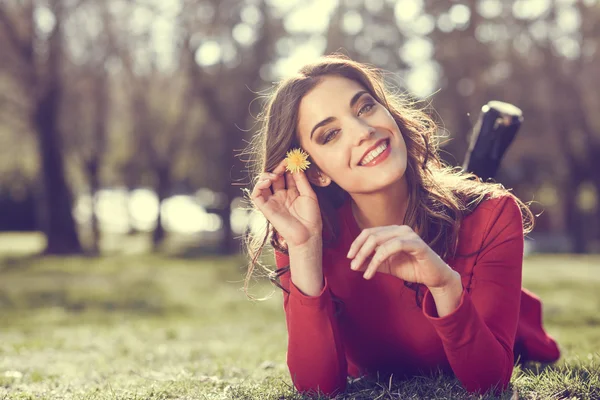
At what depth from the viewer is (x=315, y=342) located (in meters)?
3.30

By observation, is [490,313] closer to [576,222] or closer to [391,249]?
[391,249]

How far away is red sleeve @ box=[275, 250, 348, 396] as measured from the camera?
3268 millimetres

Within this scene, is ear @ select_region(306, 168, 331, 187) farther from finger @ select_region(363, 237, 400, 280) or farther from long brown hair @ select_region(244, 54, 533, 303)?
finger @ select_region(363, 237, 400, 280)

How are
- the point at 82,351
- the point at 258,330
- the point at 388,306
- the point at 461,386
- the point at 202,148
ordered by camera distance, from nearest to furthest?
the point at 461,386 → the point at 388,306 → the point at 82,351 → the point at 258,330 → the point at 202,148

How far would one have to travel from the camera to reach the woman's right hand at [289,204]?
11.0 ft

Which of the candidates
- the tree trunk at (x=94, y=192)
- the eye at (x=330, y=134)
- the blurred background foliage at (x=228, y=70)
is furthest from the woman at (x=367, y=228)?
the tree trunk at (x=94, y=192)

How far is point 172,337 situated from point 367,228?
5.24 meters

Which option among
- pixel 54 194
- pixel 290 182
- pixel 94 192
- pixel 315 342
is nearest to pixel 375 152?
Result: pixel 290 182

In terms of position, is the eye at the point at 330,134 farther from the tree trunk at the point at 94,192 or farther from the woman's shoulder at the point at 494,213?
the tree trunk at the point at 94,192

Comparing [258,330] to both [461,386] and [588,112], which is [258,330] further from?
[588,112]

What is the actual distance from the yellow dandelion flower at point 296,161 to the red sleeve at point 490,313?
0.94 meters

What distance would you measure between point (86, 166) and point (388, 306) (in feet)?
86.9

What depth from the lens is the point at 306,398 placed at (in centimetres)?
330

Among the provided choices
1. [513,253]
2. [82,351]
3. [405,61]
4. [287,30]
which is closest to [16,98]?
[287,30]
